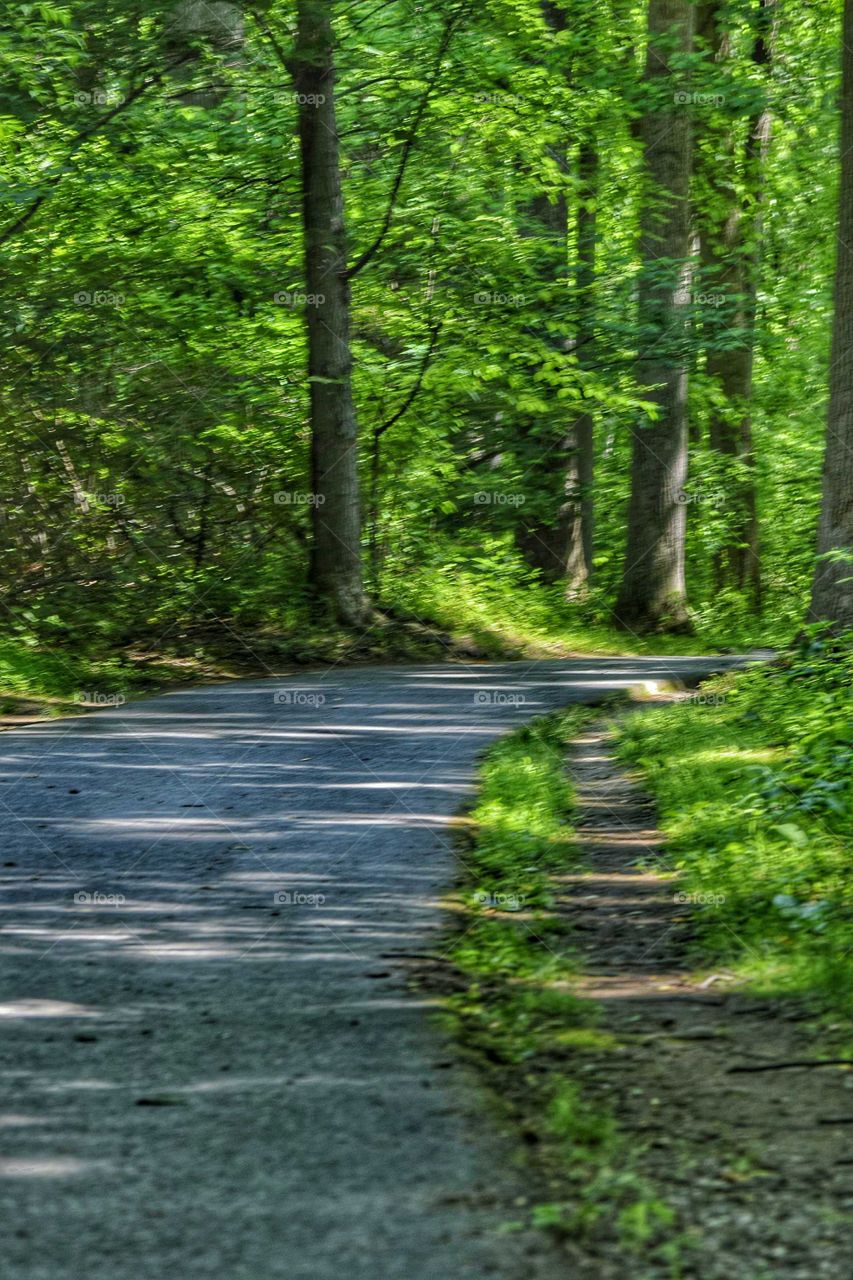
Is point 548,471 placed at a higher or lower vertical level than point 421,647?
higher

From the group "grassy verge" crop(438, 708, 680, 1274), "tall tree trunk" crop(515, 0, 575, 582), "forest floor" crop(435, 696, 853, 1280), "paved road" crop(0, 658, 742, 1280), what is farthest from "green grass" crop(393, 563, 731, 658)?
"forest floor" crop(435, 696, 853, 1280)

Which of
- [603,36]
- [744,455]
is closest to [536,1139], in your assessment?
[603,36]

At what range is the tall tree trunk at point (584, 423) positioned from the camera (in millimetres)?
19781

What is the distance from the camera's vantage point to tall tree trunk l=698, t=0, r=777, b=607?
23.7 metres

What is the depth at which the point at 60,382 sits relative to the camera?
635 inches

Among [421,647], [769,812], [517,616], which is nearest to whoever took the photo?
[769,812]

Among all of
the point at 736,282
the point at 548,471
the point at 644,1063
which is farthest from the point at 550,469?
the point at 644,1063

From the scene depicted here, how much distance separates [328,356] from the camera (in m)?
17.1

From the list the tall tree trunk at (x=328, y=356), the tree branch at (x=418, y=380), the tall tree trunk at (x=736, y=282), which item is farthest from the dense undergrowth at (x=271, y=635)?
the tall tree trunk at (x=736, y=282)

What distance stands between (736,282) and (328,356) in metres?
10.4

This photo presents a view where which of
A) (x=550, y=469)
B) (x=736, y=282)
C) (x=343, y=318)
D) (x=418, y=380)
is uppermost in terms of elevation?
(x=736, y=282)

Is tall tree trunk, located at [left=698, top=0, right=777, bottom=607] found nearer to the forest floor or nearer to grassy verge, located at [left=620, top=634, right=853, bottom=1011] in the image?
grassy verge, located at [left=620, top=634, right=853, bottom=1011]

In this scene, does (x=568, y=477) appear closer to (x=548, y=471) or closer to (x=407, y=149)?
(x=548, y=471)

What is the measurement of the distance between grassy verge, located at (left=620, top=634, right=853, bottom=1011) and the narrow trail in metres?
0.21
